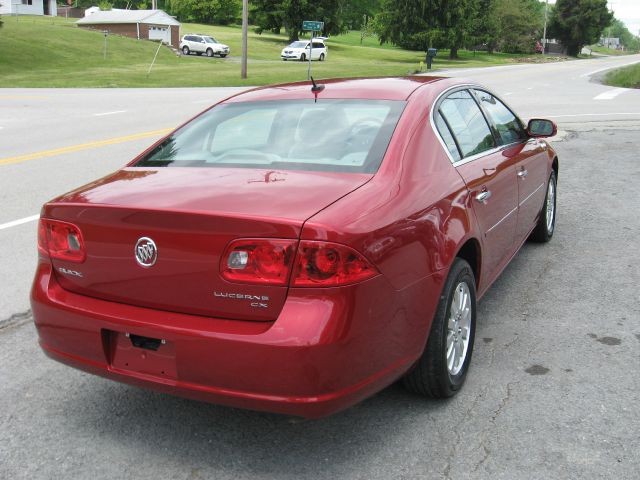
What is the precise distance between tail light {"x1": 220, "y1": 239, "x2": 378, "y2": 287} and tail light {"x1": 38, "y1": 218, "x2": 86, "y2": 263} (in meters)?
0.79

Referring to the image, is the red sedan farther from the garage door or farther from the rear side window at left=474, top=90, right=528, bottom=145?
the garage door

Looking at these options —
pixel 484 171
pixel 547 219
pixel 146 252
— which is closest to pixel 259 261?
pixel 146 252

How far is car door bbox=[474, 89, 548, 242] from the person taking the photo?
4.99 metres

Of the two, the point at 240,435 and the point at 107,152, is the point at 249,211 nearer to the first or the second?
the point at 240,435

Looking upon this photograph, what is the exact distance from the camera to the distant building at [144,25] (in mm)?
72062

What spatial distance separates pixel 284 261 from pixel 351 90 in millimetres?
1667

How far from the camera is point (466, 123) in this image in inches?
173

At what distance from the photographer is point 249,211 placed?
2846mm

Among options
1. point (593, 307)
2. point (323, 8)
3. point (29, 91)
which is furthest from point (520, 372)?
point (323, 8)

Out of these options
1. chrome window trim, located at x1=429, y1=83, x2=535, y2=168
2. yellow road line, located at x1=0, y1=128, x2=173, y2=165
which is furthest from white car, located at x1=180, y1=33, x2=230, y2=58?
chrome window trim, located at x1=429, y1=83, x2=535, y2=168

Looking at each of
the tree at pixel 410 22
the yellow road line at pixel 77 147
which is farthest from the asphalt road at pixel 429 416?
the tree at pixel 410 22

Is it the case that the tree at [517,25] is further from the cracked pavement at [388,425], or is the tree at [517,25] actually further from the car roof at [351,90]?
the cracked pavement at [388,425]

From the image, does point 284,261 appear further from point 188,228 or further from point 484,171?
point 484,171

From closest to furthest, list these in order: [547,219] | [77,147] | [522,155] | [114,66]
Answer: [522,155] < [547,219] < [77,147] < [114,66]
